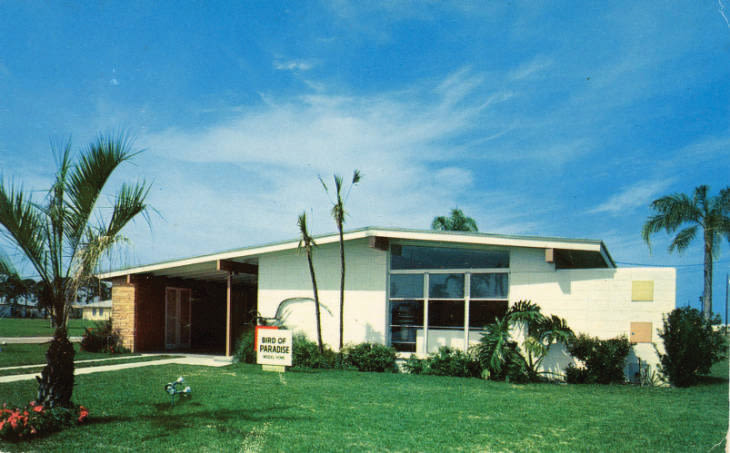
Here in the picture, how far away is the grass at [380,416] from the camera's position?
19.1 feet

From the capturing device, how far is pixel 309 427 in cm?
649

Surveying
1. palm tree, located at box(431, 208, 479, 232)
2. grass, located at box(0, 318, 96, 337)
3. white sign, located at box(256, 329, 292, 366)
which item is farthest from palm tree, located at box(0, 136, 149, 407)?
palm tree, located at box(431, 208, 479, 232)

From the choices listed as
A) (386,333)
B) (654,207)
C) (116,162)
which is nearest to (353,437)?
(116,162)

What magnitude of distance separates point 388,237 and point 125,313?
8.72 meters

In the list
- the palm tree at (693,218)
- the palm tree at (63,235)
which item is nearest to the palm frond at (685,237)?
the palm tree at (693,218)

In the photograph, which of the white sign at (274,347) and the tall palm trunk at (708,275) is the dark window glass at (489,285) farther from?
the tall palm trunk at (708,275)

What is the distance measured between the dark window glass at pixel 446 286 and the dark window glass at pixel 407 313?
46cm

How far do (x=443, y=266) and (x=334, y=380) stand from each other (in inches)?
153

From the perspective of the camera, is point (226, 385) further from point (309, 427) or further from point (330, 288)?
point (330, 288)

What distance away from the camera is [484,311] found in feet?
40.9

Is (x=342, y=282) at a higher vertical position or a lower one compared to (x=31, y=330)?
higher

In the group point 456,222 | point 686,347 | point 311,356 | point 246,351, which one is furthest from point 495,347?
point 456,222

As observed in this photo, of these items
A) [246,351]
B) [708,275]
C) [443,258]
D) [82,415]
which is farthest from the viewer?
[708,275]

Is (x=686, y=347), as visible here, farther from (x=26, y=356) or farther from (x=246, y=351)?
(x=26, y=356)
